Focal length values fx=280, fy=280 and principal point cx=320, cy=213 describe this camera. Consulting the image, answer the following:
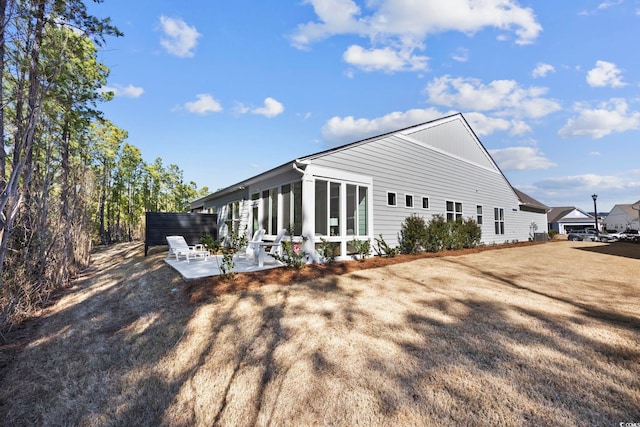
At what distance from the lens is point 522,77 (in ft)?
38.7

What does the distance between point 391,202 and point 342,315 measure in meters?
6.86

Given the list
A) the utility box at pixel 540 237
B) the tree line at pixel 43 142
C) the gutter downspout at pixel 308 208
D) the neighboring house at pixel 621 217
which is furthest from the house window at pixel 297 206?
the neighboring house at pixel 621 217

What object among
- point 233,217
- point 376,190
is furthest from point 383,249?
point 233,217

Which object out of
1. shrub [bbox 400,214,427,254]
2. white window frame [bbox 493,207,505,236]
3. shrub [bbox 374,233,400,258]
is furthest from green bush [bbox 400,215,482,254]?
white window frame [bbox 493,207,505,236]

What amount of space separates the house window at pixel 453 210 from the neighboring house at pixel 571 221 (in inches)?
1608

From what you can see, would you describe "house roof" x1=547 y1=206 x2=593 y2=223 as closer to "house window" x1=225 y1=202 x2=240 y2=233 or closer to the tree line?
"house window" x1=225 y1=202 x2=240 y2=233

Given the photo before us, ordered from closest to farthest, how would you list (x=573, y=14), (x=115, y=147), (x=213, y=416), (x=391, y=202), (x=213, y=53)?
(x=213, y=416)
(x=573, y=14)
(x=391, y=202)
(x=213, y=53)
(x=115, y=147)

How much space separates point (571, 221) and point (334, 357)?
5604cm

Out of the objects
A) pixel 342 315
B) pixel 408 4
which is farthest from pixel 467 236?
pixel 342 315

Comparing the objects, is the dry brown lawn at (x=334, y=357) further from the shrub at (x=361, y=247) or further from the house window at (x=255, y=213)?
the house window at (x=255, y=213)

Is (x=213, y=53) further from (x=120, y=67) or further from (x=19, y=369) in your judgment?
(x=19, y=369)

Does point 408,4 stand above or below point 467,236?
above

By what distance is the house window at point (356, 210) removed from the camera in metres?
9.04

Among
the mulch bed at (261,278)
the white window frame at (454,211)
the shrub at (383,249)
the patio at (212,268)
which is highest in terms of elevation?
the white window frame at (454,211)
